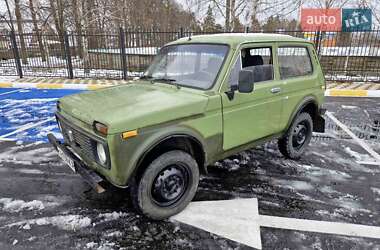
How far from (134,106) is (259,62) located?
193 cm

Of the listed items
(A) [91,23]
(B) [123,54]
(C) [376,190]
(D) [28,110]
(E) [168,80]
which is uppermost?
(A) [91,23]

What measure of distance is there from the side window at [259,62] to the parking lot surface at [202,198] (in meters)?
1.53

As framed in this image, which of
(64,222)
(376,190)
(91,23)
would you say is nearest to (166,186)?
(64,222)

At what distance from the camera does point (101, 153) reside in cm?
274

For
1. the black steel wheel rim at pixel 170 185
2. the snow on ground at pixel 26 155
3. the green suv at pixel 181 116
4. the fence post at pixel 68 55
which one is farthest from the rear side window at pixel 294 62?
the fence post at pixel 68 55

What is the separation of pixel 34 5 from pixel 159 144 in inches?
839

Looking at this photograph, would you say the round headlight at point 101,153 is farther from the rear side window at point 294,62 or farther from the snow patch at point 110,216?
the rear side window at point 294,62

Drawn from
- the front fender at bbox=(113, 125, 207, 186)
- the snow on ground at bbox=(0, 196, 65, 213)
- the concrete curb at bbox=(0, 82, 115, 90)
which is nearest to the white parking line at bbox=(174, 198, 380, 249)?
the front fender at bbox=(113, 125, 207, 186)

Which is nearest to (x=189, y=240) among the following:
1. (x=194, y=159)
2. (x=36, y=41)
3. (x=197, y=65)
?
(x=194, y=159)

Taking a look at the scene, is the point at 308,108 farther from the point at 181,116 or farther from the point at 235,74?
the point at 181,116

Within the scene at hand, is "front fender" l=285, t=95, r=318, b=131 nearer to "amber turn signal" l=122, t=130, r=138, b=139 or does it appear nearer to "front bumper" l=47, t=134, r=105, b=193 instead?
"amber turn signal" l=122, t=130, r=138, b=139

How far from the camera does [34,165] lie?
454 cm

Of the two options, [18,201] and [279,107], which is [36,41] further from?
[279,107]

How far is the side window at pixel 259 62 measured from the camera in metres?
3.53
